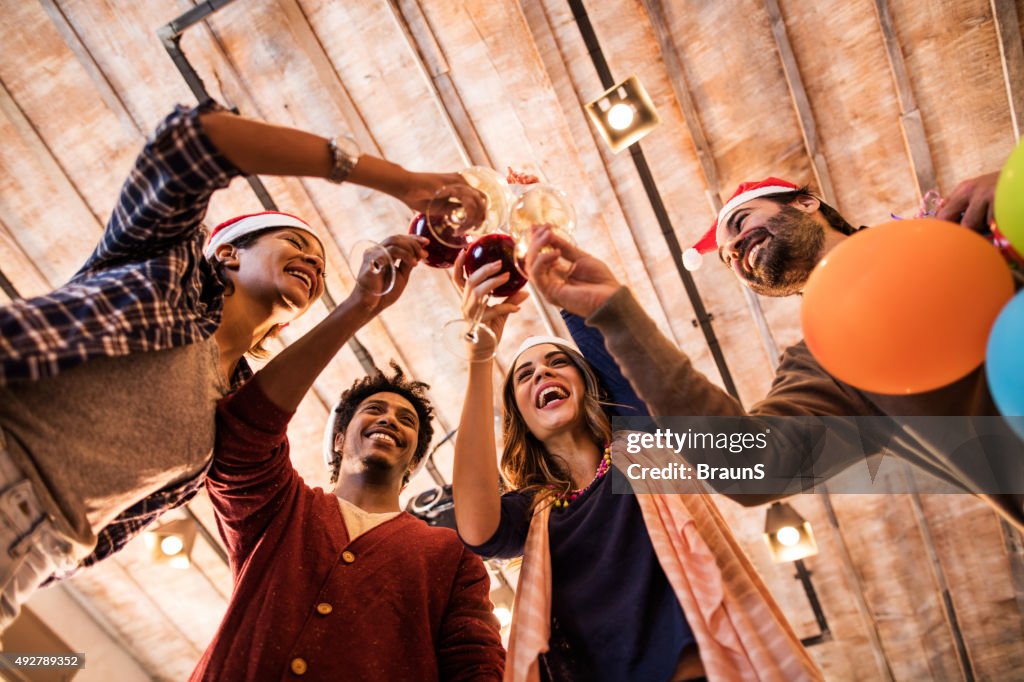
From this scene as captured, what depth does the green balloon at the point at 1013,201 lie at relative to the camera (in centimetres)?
130

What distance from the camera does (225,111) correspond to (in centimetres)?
150

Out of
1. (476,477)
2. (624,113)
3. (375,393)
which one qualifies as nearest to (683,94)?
(624,113)

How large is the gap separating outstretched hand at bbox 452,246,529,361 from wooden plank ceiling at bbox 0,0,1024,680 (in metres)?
2.47

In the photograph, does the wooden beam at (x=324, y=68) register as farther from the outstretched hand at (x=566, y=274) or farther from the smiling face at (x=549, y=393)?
the outstretched hand at (x=566, y=274)

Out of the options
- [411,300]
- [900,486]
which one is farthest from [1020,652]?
[411,300]

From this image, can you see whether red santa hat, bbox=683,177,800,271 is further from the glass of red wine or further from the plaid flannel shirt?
the plaid flannel shirt

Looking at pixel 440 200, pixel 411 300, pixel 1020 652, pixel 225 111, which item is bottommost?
pixel 1020 652

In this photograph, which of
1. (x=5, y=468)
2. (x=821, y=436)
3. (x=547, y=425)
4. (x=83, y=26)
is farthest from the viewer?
(x=83, y=26)

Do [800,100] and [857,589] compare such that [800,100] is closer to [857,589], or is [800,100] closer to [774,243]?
[774,243]

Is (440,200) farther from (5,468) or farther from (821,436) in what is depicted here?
(821,436)

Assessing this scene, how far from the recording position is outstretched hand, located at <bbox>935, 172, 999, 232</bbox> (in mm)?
1577

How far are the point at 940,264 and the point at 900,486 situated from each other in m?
4.74

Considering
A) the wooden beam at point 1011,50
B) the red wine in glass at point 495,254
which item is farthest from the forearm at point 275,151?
the wooden beam at point 1011,50

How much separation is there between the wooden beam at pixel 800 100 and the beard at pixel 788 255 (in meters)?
1.64
